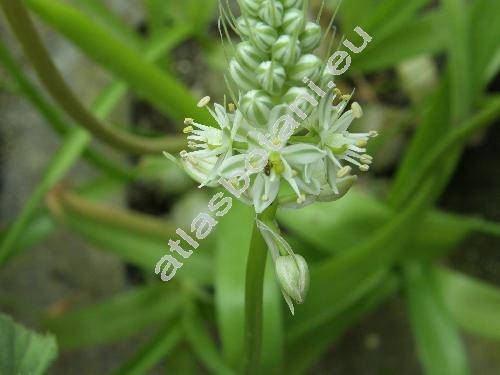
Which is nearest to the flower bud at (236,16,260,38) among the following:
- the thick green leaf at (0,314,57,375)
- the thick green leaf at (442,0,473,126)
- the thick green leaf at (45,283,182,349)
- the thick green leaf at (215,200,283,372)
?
the thick green leaf at (0,314,57,375)

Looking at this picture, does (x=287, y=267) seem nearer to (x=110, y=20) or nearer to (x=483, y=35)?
(x=483, y=35)

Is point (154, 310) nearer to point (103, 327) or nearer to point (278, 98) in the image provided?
point (103, 327)

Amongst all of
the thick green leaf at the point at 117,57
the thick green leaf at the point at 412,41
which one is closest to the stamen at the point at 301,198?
the thick green leaf at the point at 117,57

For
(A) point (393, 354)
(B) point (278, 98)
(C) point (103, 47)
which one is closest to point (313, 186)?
(B) point (278, 98)

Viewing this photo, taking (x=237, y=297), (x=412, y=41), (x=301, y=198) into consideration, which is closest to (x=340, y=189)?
(x=301, y=198)

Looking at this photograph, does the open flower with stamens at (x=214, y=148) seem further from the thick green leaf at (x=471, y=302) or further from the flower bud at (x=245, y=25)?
the thick green leaf at (x=471, y=302)

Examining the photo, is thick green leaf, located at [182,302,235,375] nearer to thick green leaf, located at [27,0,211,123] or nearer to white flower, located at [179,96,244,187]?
thick green leaf, located at [27,0,211,123]
